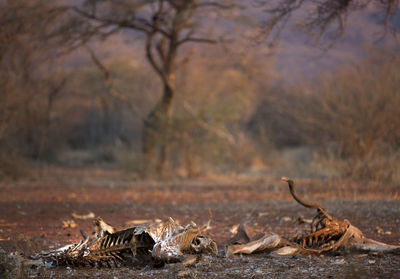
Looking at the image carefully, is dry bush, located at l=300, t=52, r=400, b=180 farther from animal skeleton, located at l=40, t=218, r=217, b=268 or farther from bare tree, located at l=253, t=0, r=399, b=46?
animal skeleton, located at l=40, t=218, r=217, b=268

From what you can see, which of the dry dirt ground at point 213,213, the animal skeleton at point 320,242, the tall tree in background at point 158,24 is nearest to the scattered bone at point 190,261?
the dry dirt ground at point 213,213

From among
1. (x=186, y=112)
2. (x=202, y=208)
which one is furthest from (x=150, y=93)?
(x=202, y=208)

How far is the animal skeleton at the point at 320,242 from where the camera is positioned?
4.11 meters

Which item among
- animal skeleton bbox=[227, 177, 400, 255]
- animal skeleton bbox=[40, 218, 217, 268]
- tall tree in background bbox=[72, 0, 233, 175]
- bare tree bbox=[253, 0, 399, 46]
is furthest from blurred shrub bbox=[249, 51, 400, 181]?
animal skeleton bbox=[40, 218, 217, 268]

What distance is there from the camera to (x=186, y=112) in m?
14.9

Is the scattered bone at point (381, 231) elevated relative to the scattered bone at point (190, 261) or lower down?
lower down

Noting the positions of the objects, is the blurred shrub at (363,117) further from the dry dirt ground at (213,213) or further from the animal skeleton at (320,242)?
the animal skeleton at (320,242)

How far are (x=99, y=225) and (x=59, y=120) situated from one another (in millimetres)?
20805

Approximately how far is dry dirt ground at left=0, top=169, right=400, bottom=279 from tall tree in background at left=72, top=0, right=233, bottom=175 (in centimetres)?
156

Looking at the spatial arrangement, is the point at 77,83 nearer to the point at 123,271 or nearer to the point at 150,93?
the point at 150,93

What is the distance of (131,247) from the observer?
3.83 m

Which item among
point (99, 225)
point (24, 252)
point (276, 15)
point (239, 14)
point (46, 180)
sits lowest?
point (46, 180)

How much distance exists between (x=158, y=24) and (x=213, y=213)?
9208 millimetres

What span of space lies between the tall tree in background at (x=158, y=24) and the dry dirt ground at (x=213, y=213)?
156 centimetres
